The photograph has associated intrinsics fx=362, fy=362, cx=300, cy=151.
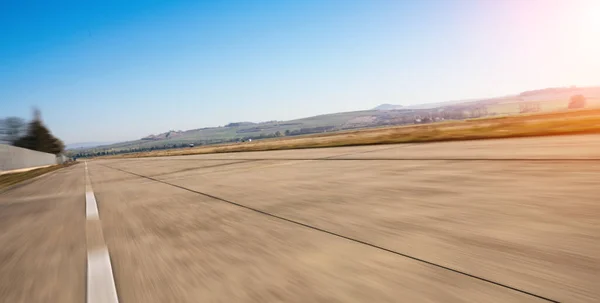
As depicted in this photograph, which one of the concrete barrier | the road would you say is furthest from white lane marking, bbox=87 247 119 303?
the concrete barrier

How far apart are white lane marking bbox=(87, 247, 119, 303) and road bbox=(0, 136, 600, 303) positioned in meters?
0.05

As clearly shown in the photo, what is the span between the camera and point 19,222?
5.66 m

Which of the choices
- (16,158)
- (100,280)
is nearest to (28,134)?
(16,158)

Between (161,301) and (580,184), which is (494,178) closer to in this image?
(580,184)

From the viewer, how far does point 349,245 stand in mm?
2732

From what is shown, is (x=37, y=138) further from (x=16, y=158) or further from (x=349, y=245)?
(x=349, y=245)

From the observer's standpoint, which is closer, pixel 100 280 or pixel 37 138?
pixel 100 280

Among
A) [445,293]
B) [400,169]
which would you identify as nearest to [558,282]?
[445,293]

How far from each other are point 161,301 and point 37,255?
2.20 m

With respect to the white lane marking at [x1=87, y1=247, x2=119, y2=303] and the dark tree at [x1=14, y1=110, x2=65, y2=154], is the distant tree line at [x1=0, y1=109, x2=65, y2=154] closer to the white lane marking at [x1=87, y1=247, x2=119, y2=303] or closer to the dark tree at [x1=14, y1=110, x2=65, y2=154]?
the dark tree at [x1=14, y1=110, x2=65, y2=154]

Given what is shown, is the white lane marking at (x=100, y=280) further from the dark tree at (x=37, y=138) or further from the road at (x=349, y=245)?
the dark tree at (x=37, y=138)

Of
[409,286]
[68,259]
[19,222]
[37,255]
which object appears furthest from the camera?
[19,222]

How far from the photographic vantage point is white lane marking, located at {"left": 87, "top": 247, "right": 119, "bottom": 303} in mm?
2109

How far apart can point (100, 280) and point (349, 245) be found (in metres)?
1.75
